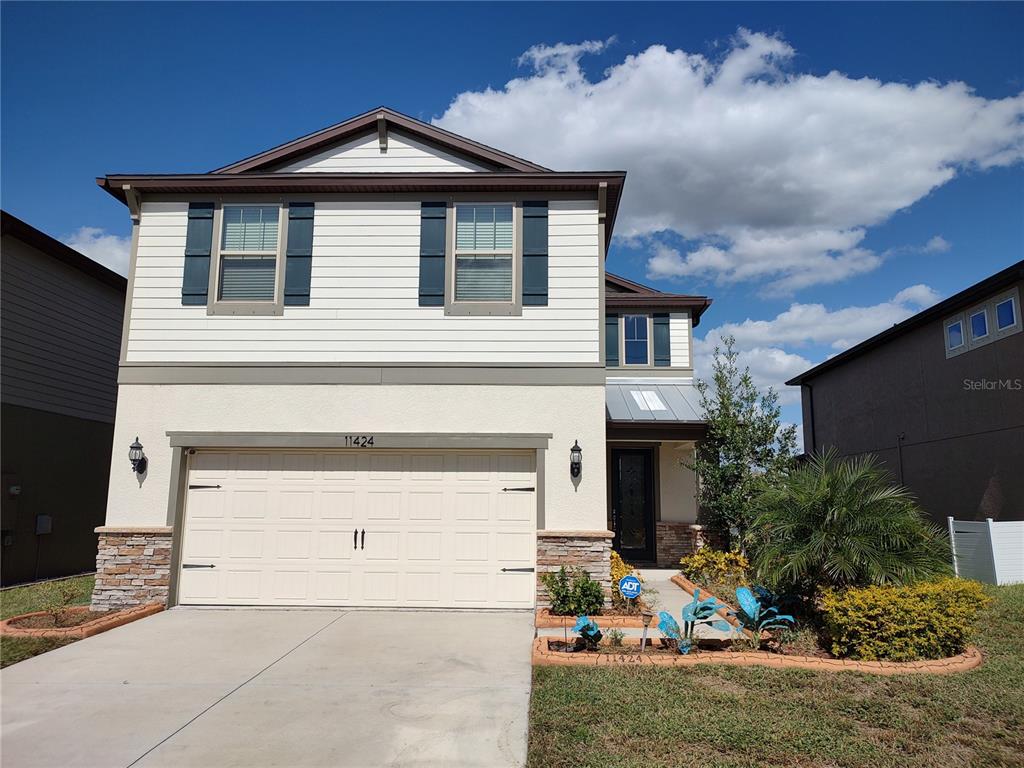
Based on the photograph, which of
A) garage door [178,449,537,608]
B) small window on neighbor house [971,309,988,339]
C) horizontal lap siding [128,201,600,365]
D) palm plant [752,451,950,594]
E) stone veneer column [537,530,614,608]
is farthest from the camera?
small window on neighbor house [971,309,988,339]

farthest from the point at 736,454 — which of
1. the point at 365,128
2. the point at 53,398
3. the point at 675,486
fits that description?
the point at 53,398

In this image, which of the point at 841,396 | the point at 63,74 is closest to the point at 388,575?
the point at 63,74

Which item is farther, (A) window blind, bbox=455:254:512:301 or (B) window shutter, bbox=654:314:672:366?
(B) window shutter, bbox=654:314:672:366

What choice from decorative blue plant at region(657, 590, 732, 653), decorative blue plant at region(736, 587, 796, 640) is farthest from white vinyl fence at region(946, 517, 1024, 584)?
decorative blue plant at region(657, 590, 732, 653)

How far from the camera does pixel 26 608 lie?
9906mm

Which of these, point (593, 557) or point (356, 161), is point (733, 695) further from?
point (356, 161)

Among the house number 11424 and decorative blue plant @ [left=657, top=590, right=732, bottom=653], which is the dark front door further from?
decorative blue plant @ [left=657, top=590, right=732, bottom=653]

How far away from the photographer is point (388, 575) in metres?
9.78

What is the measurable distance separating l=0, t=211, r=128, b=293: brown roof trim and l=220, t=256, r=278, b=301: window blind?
4.98m

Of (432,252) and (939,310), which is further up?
(939,310)

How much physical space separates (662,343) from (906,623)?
10.5m

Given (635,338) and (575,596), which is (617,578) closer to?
(575,596)

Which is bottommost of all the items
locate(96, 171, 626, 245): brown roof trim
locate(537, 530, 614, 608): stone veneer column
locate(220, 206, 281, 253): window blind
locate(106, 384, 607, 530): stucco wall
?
locate(537, 530, 614, 608): stone veneer column

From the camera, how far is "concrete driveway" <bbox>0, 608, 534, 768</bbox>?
489 centimetres
